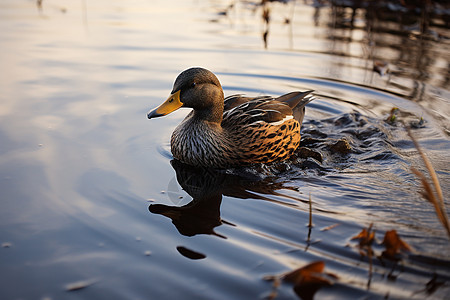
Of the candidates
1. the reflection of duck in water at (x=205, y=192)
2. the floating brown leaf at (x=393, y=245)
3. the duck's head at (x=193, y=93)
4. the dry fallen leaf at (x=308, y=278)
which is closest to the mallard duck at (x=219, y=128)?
the duck's head at (x=193, y=93)

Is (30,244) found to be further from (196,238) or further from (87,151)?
(87,151)

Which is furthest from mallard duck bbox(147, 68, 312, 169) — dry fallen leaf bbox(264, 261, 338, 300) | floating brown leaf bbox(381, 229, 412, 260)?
dry fallen leaf bbox(264, 261, 338, 300)

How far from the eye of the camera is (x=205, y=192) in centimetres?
457

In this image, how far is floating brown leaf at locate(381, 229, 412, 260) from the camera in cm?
344

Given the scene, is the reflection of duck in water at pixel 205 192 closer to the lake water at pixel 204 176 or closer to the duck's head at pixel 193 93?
the lake water at pixel 204 176

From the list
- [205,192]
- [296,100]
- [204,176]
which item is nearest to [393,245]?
[205,192]

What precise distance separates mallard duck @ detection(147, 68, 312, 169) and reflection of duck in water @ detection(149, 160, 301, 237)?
0.19 metres

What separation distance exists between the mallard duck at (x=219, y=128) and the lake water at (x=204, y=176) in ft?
0.64

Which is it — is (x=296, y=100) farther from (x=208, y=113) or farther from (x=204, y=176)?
(x=204, y=176)

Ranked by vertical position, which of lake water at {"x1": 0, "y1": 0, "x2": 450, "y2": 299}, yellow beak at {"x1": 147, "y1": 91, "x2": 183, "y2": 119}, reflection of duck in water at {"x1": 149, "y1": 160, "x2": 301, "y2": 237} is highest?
yellow beak at {"x1": 147, "y1": 91, "x2": 183, "y2": 119}

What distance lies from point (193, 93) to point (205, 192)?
42.9 inches

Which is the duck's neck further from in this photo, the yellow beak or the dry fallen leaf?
the dry fallen leaf

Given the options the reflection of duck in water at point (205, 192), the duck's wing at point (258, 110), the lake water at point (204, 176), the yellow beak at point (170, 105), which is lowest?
the reflection of duck in water at point (205, 192)

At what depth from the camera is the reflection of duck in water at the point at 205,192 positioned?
3.93m
